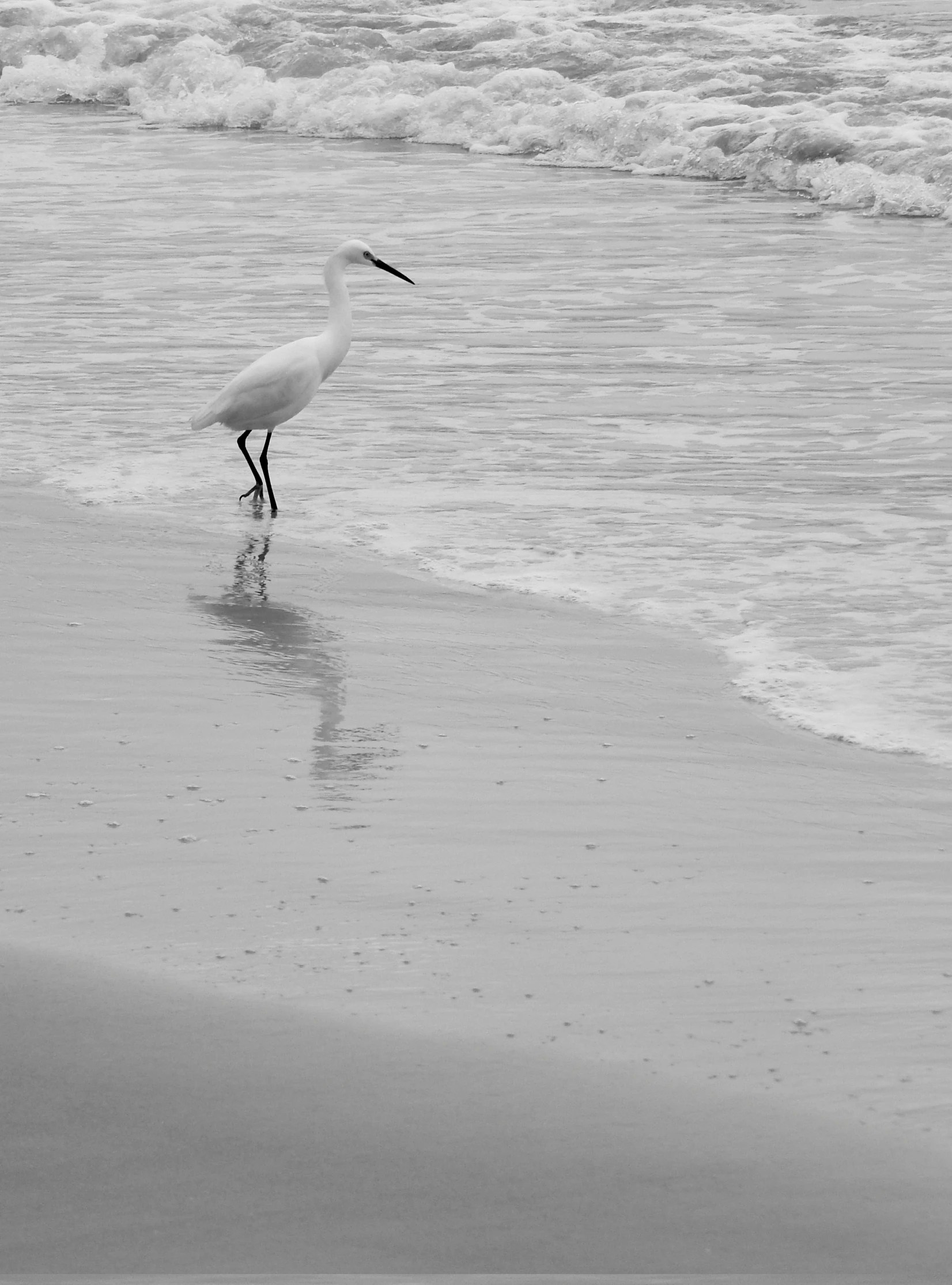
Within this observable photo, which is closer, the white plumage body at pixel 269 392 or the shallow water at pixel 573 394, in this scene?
the shallow water at pixel 573 394

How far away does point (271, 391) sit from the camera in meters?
7.21

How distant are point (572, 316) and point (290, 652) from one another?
182 inches

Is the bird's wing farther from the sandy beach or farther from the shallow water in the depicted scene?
the sandy beach

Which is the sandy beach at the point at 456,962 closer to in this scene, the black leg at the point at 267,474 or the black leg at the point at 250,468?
the black leg at the point at 267,474

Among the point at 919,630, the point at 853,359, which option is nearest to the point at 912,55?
the point at 853,359

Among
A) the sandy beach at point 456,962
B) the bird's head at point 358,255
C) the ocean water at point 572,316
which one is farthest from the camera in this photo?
the bird's head at point 358,255

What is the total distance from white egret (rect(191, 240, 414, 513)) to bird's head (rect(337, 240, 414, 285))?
0.51 metres

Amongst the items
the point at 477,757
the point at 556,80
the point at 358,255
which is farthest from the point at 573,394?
the point at 556,80

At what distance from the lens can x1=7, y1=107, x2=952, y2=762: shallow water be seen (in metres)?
5.74

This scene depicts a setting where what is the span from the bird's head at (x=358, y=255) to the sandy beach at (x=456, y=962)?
3.06 metres

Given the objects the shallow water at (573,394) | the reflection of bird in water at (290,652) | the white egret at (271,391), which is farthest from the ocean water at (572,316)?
the reflection of bird in water at (290,652)

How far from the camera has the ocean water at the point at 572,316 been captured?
5988mm

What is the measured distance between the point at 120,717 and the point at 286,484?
8.59 ft

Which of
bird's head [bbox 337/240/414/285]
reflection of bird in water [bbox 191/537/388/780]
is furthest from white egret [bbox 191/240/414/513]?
reflection of bird in water [bbox 191/537/388/780]
